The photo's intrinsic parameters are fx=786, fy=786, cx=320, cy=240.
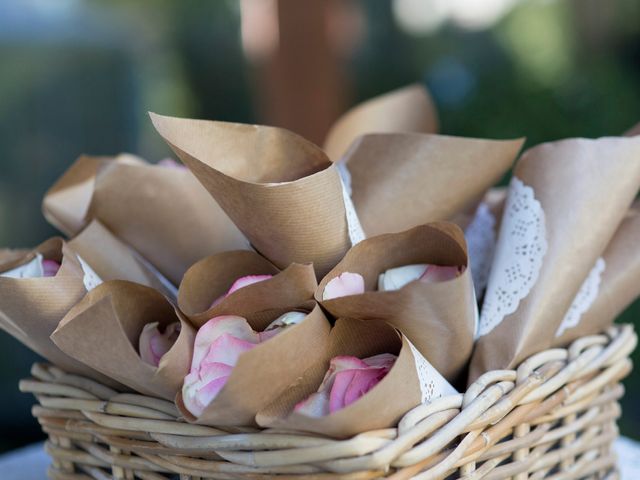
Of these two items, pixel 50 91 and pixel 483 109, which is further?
pixel 483 109

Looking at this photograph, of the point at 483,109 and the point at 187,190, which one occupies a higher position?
the point at 187,190

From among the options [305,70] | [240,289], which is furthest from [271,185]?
[305,70]

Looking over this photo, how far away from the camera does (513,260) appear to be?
528 millimetres

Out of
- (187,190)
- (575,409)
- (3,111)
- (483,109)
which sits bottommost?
(483,109)

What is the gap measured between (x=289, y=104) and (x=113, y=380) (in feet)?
4.50

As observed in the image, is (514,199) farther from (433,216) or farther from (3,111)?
(3,111)

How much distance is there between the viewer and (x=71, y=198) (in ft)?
2.09

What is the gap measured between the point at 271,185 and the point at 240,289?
0.19ft

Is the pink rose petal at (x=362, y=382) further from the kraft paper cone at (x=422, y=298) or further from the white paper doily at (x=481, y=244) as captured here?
the white paper doily at (x=481, y=244)

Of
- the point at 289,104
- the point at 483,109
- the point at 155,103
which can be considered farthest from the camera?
the point at 483,109

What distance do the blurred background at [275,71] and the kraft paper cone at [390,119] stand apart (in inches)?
42.3

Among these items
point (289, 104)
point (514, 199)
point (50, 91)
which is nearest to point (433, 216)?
point (514, 199)

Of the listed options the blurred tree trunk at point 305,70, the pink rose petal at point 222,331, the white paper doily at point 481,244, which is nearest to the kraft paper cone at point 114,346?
the pink rose petal at point 222,331

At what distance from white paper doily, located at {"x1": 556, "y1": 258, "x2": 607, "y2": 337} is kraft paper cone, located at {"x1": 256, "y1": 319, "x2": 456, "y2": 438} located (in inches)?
4.6
